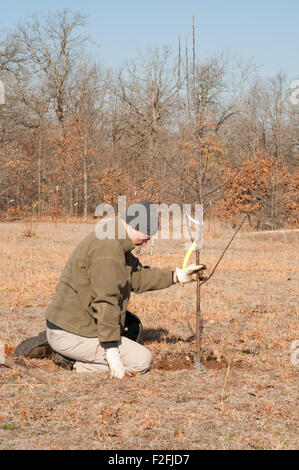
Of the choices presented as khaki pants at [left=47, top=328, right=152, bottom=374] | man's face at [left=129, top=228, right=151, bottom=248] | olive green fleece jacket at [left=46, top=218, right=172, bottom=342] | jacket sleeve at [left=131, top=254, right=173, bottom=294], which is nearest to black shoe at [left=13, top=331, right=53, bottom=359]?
khaki pants at [left=47, top=328, right=152, bottom=374]

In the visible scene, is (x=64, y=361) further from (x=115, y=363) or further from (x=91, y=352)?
(x=115, y=363)

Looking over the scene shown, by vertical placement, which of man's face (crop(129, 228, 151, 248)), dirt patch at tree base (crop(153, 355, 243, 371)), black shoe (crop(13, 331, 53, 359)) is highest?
man's face (crop(129, 228, 151, 248))

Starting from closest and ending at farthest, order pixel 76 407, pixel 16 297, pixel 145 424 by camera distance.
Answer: pixel 145 424 → pixel 76 407 → pixel 16 297

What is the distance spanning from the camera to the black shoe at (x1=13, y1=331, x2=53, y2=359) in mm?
4793

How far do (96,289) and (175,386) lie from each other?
992mm

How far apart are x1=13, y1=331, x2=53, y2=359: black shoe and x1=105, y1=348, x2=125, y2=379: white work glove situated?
2.55ft

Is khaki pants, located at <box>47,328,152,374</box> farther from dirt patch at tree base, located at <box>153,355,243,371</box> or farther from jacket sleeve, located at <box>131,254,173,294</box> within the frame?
jacket sleeve, located at <box>131,254,173,294</box>

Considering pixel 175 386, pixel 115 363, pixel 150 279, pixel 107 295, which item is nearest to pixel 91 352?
pixel 115 363

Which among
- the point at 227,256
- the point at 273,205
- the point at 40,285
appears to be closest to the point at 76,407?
the point at 40,285

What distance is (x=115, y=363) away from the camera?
4.29 meters

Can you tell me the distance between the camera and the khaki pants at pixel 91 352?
4430 mm

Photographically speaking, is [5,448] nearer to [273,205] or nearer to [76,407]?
[76,407]

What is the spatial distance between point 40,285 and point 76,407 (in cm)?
499

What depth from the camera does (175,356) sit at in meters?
5.12
